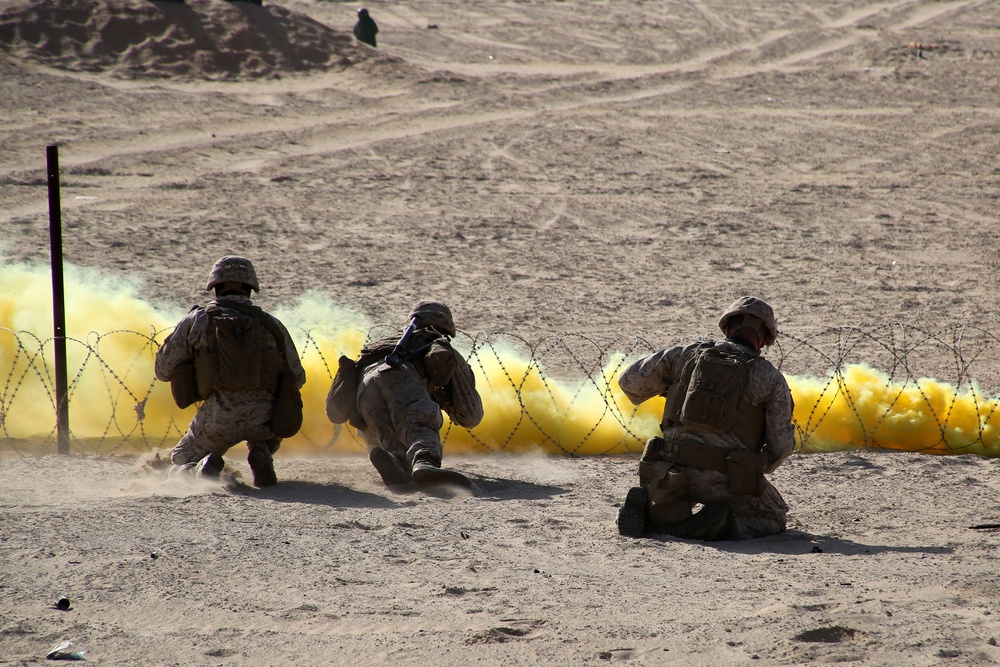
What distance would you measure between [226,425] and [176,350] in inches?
22.0

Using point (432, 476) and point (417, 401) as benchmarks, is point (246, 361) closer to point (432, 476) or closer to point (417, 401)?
point (417, 401)

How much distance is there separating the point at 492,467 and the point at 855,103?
676 inches

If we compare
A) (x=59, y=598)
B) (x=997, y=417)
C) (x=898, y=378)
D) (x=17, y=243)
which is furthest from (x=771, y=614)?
(x=17, y=243)

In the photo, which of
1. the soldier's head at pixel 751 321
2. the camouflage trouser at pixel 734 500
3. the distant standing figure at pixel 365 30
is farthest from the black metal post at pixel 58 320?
the distant standing figure at pixel 365 30

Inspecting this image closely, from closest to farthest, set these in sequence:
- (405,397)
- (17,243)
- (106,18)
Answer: (405,397)
(17,243)
(106,18)

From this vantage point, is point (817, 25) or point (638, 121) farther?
point (817, 25)

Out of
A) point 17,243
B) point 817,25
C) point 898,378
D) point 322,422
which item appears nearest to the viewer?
point 322,422

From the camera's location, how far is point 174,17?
2319 centimetres

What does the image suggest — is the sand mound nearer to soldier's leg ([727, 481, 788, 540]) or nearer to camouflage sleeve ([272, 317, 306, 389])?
camouflage sleeve ([272, 317, 306, 389])

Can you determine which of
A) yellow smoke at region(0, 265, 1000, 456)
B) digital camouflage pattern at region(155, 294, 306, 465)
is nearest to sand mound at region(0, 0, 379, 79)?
yellow smoke at region(0, 265, 1000, 456)

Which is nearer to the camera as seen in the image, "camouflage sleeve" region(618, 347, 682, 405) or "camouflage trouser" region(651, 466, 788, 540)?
"camouflage trouser" region(651, 466, 788, 540)

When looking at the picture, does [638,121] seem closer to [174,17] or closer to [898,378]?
[174,17]

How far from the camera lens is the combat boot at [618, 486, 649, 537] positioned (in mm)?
6180

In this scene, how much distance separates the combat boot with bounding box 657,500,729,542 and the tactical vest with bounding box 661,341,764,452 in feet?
1.24
